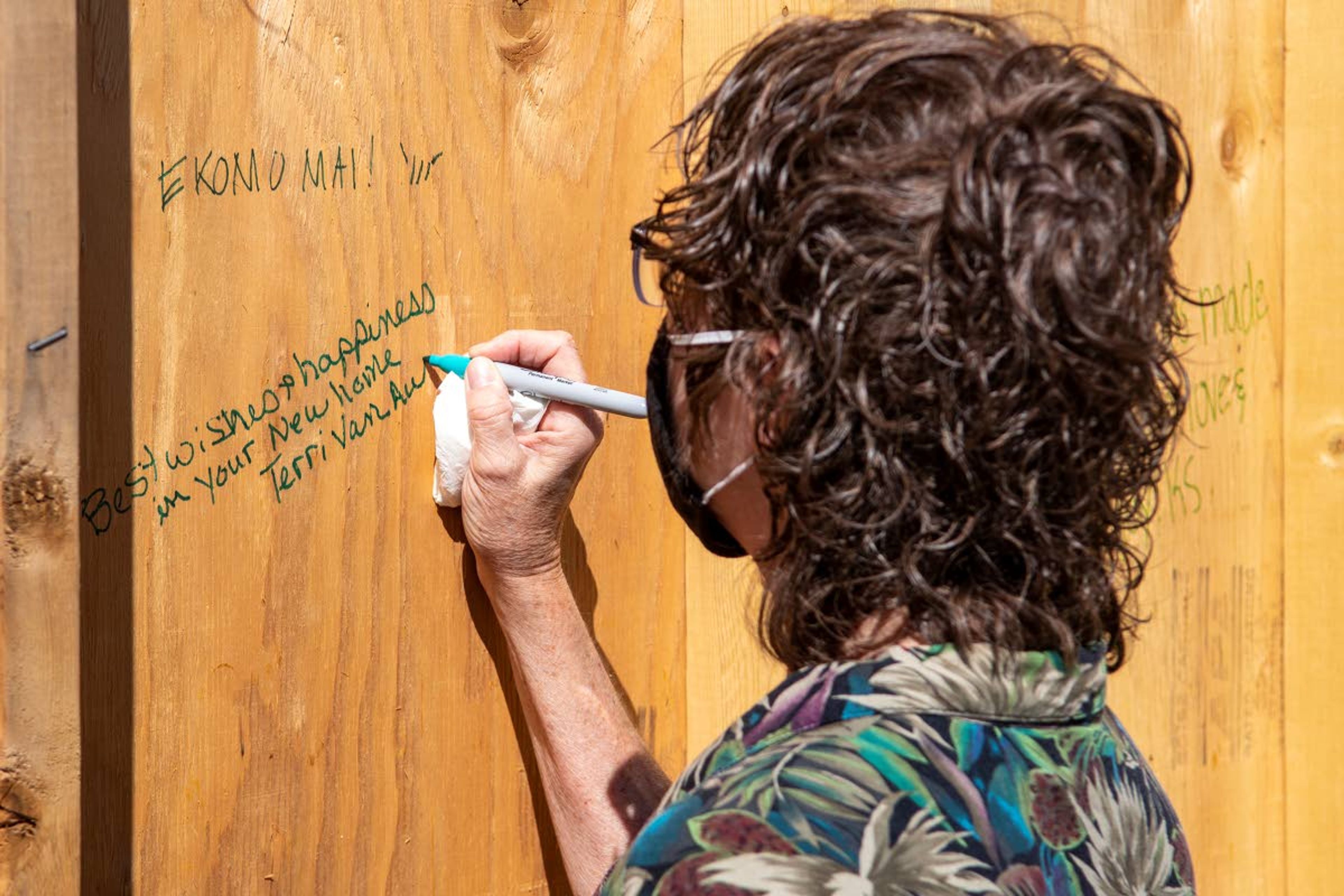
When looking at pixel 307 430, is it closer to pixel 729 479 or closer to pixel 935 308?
pixel 729 479

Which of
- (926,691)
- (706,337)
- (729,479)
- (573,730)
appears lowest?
(573,730)

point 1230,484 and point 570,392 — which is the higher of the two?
point 570,392

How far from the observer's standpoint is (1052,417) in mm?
846

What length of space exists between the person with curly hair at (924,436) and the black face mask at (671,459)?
3cm

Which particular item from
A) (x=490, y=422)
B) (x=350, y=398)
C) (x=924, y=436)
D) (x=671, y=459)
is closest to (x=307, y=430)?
(x=350, y=398)

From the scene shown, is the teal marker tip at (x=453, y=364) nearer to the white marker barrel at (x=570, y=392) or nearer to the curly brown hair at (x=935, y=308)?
the white marker barrel at (x=570, y=392)

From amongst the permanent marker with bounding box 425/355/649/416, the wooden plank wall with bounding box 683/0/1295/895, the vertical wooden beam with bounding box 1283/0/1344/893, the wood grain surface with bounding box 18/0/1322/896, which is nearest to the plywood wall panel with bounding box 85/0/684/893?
the wood grain surface with bounding box 18/0/1322/896

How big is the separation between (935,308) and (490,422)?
488 mm

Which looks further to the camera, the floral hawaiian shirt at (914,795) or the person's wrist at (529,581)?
the person's wrist at (529,581)

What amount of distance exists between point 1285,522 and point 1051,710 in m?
1.21

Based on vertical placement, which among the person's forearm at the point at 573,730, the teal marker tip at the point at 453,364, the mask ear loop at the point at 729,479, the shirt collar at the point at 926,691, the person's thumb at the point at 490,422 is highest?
the teal marker tip at the point at 453,364

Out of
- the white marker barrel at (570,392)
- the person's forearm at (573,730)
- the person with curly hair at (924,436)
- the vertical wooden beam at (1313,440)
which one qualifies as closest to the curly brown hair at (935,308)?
the person with curly hair at (924,436)

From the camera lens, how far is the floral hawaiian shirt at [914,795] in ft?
2.39

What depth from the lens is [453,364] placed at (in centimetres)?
123
